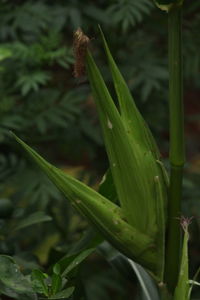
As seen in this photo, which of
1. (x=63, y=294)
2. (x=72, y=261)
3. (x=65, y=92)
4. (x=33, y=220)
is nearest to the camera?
(x=63, y=294)

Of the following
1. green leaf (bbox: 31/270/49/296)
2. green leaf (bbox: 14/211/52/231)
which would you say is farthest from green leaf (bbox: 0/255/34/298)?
green leaf (bbox: 14/211/52/231)

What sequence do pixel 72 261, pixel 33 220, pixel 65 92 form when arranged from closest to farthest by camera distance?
pixel 72 261 < pixel 33 220 < pixel 65 92

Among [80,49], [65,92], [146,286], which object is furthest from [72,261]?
[65,92]

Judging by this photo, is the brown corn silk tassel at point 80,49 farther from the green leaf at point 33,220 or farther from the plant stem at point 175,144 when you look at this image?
the green leaf at point 33,220

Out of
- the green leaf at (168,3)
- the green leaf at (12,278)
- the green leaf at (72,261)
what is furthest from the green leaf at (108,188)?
the green leaf at (168,3)

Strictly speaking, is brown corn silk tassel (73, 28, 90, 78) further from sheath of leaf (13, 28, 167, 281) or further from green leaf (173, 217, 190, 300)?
green leaf (173, 217, 190, 300)

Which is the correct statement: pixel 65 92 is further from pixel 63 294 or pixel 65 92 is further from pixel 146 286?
pixel 63 294
